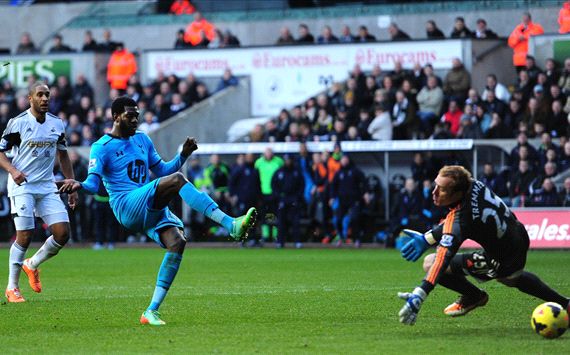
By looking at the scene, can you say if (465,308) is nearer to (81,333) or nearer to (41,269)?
(81,333)

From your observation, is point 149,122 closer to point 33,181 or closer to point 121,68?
point 121,68

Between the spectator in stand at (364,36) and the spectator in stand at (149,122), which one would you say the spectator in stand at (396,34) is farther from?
the spectator in stand at (149,122)

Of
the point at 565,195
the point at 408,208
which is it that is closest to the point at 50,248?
the point at 408,208

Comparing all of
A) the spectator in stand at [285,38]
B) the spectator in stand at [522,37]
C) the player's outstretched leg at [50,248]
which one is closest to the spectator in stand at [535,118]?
the spectator in stand at [522,37]

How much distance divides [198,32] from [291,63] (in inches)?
124

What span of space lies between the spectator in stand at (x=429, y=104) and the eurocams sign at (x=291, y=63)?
227 cm

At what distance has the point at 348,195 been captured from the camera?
26.4 metres

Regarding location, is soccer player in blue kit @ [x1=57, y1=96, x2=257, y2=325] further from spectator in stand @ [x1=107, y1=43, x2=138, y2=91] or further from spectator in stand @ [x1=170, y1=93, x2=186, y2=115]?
spectator in stand @ [x1=107, y1=43, x2=138, y2=91]

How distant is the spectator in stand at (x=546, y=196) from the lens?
2405 cm

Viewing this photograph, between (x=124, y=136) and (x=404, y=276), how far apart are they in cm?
686

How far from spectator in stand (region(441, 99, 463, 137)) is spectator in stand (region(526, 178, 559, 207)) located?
3.38 metres

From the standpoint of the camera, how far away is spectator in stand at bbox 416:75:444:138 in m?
27.6

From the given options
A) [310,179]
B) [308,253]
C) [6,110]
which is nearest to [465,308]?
[308,253]

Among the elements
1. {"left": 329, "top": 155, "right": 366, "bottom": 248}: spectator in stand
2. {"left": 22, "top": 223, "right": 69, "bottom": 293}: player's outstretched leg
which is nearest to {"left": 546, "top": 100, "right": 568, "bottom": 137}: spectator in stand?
{"left": 329, "top": 155, "right": 366, "bottom": 248}: spectator in stand
